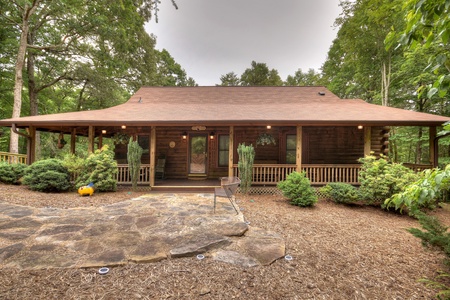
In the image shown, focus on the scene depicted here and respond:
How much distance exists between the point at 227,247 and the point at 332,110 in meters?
7.91

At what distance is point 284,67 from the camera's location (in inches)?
1099

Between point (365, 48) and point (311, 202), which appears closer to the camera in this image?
point (311, 202)

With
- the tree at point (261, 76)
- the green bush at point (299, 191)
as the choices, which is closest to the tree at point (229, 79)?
the tree at point (261, 76)

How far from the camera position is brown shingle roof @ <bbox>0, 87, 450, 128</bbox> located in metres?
7.30

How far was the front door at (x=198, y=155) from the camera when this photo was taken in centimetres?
1018

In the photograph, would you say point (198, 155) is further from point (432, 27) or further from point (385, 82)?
→ point (385, 82)

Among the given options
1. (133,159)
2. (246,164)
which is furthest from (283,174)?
(133,159)

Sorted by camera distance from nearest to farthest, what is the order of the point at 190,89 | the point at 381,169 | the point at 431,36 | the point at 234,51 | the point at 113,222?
the point at 431,36
the point at 113,222
the point at 381,169
the point at 190,89
the point at 234,51

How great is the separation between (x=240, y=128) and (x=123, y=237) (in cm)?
738

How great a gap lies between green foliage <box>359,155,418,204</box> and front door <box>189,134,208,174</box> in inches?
266

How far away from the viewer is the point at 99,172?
693cm

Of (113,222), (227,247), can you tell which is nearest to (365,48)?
(227,247)

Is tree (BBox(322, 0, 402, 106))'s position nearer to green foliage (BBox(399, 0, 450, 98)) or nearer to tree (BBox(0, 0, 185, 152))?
green foliage (BBox(399, 0, 450, 98))

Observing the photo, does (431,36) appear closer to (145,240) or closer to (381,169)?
(145,240)
